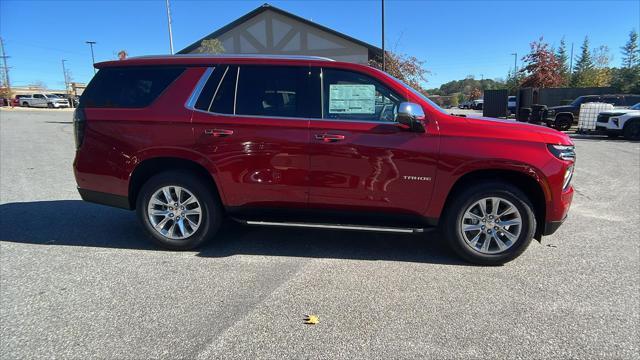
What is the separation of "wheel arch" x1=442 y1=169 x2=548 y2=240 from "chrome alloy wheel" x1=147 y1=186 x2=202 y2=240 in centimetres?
263

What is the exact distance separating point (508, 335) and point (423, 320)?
582mm

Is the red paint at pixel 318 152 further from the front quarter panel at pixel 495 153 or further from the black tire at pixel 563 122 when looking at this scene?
the black tire at pixel 563 122

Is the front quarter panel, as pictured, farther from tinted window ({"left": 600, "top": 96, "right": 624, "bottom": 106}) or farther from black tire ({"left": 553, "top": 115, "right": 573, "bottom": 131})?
tinted window ({"left": 600, "top": 96, "right": 624, "bottom": 106})

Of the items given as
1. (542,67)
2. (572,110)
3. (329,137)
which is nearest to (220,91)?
(329,137)

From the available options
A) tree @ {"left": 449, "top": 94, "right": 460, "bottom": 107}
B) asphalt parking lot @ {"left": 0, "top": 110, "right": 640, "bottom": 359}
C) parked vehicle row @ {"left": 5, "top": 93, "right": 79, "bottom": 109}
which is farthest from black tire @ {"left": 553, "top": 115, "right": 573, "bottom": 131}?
tree @ {"left": 449, "top": 94, "right": 460, "bottom": 107}

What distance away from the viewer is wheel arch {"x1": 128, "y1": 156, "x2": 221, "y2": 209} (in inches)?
170

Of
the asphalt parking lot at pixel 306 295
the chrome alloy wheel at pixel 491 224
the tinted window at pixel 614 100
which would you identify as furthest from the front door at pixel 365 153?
the tinted window at pixel 614 100

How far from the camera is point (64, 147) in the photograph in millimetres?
12883

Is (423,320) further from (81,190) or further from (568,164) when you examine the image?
(81,190)

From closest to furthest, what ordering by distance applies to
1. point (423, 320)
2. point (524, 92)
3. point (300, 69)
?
point (423, 320)
point (300, 69)
point (524, 92)

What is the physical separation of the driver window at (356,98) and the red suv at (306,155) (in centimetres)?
1

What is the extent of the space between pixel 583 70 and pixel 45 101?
72.9 metres

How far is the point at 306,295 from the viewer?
11.1ft

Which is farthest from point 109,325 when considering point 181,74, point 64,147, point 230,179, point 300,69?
point 64,147
